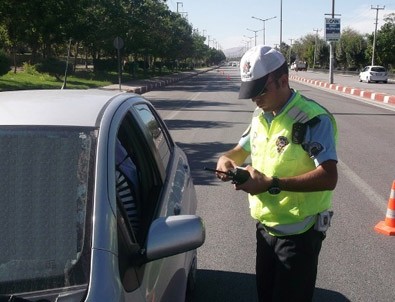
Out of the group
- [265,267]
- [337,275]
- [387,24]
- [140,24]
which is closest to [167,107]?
[337,275]

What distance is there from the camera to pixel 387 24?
2810 inches

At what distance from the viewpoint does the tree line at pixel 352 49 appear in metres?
71.1

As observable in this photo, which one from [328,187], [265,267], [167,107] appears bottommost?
[167,107]

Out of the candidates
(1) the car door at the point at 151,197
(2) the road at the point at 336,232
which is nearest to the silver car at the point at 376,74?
(2) the road at the point at 336,232

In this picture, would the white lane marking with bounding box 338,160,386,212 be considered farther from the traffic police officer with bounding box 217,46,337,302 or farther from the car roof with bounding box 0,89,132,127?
the car roof with bounding box 0,89,132,127

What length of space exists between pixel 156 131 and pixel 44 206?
5.10 ft

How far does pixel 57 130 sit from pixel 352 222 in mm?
4423

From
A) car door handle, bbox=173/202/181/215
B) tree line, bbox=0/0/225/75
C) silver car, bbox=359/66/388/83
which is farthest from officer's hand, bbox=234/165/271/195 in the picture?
silver car, bbox=359/66/388/83

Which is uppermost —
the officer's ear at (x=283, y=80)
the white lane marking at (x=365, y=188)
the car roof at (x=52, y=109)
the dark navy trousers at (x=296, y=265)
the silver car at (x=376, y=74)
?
the officer's ear at (x=283, y=80)

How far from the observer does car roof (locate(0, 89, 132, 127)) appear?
8.43ft

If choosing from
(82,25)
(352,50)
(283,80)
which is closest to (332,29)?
(82,25)

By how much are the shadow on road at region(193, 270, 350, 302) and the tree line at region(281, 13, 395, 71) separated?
207 feet

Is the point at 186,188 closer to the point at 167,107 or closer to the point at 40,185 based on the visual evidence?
the point at 40,185

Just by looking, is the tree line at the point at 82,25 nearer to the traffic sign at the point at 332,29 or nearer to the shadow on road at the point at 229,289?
the traffic sign at the point at 332,29
